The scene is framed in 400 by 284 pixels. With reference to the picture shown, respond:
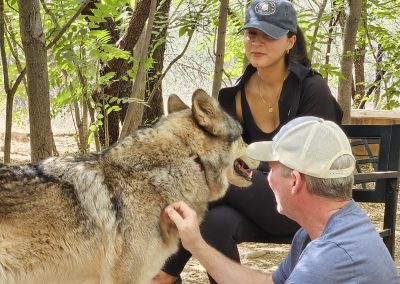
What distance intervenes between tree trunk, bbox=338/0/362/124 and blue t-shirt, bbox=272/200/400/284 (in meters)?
5.05

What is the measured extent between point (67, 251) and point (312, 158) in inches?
54.0

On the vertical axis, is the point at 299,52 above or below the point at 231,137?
above

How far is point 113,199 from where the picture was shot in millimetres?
2934

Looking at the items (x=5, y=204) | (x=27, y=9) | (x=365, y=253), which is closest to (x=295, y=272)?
(x=365, y=253)

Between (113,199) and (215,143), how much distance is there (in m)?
0.65

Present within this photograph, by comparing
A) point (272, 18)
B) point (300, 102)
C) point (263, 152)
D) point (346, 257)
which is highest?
point (272, 18)

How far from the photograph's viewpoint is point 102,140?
323 inches

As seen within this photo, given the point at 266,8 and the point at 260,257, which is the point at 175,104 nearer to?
the point at 266,8

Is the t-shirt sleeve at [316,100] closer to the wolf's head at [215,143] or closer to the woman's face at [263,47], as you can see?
the woman's face at [263,47]

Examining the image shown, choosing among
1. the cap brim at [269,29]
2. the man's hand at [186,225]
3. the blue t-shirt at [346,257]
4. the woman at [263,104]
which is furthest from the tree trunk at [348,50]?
the blue t-shirt at [346,257]

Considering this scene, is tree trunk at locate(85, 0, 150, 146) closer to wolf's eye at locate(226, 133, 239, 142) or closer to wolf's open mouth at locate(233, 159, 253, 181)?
wolf's open mouth at locate(233, 159, 253, 181)

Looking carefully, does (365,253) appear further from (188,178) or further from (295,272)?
(188,178)

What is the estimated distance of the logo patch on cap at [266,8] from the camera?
3.59 metres

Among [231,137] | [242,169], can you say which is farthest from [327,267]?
[242,169]
